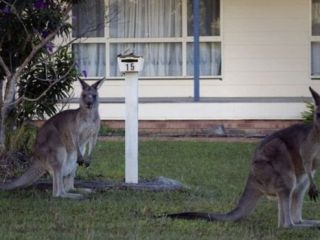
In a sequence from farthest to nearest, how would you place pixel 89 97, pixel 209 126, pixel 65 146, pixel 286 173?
pixel 209 126 < pixel 89 97 < pixel 65 146 < pixel 286 173

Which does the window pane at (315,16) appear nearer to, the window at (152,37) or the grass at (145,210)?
the window at (152,37)

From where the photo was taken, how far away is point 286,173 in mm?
7809

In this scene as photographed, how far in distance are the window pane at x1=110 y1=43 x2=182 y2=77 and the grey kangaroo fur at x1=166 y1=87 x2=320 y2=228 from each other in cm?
1163

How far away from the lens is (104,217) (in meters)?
8.69

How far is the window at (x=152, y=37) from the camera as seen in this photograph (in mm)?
19625

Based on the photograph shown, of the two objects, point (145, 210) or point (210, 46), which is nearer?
point (145, 210)

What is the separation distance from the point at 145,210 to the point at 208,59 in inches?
429

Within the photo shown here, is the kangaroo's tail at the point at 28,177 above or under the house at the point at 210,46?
under

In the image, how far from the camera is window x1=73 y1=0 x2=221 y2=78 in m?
19.6

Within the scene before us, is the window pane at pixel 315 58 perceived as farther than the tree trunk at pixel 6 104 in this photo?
Yes

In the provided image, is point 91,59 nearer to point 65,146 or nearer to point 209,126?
point 209,126

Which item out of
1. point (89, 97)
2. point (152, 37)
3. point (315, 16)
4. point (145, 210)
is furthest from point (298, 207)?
point (152, 37)

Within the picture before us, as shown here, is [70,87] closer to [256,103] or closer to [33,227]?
[33,227]

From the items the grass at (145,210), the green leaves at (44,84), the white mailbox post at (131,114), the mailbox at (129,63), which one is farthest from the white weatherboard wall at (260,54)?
the mailbox at (129,63)
